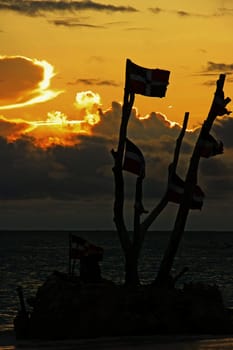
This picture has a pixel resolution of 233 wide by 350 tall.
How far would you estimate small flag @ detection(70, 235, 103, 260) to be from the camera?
37281 mm

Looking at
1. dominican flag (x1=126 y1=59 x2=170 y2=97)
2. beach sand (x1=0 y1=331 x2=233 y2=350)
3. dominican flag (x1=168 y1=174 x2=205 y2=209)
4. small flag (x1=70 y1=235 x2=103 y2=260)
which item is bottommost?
beach sand (x1=0 y1=331 x2=233 y2=350)

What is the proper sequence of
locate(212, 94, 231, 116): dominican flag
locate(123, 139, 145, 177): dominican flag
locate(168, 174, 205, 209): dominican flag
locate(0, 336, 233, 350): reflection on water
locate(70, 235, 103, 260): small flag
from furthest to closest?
1. locate(168, 174, 205, 209): dominican flag
2. locate(212, 94, 231, 116): dominican flag
3. locate(70, 235, 103, 260): small flag
4. locate(123, 139, 145, 177): dominican flag
5. locate(0, 336, 233, 350): reflection on water

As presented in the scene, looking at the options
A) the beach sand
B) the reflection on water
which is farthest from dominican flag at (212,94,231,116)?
the reflection on water

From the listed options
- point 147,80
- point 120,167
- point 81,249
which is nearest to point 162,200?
point 120,167

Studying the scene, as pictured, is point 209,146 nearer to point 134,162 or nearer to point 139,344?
point 134,162

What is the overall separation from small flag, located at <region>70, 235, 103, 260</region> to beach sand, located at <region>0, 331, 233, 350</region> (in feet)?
13.4

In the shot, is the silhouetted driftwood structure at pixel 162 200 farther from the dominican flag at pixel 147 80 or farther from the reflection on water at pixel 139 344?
the reflection on water at pixel 139 344

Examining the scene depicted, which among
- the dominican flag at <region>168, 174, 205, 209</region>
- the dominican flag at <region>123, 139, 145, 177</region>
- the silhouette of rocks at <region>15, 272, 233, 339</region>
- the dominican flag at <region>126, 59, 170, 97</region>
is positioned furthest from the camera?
the dominican flag at <region>168, 174, 205, 209</region>

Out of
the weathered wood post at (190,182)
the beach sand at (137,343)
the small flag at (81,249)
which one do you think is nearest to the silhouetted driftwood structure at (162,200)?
the weathered wood post at (190,182)

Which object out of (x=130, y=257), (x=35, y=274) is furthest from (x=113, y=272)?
(x=130, y=257)

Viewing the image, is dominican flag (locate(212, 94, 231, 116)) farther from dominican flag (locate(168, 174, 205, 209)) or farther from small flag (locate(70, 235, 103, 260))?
small flag (locate(70, 235, 103, 260))

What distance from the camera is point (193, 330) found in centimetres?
3578

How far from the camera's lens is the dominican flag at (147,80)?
3628cm

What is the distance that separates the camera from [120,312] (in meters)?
35.1
